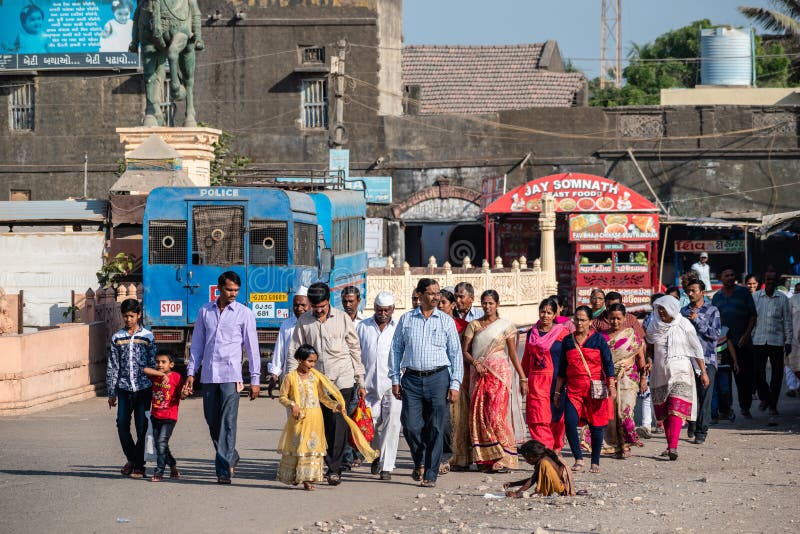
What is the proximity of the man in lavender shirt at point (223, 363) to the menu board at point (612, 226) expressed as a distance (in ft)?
79.1

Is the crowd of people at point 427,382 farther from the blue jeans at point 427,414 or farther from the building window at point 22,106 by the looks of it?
the building window at point 22,106

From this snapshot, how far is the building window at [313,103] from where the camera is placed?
4062cm

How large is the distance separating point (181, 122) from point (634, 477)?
31473 mm

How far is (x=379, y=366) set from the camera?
1169 centimetres

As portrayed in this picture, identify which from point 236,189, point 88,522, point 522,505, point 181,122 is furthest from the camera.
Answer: point 181,122

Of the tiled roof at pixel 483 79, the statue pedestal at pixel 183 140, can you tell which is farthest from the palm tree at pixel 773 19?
the statue pedestal at pixel 183 140

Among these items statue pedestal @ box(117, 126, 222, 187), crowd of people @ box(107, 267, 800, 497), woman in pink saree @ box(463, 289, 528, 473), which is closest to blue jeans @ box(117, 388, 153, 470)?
crowd of people @ box(107, 267, 800, 497)

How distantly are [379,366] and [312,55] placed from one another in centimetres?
2974

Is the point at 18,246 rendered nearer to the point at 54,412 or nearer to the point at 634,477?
the point at 54,412

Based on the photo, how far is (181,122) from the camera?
4116cm

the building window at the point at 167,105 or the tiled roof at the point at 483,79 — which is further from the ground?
the tiled roof at the point at 483,79

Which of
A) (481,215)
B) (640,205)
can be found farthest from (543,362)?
(481,215)

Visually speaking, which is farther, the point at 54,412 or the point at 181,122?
the point at 181,122

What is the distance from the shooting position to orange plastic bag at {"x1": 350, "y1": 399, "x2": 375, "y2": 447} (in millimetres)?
11242
